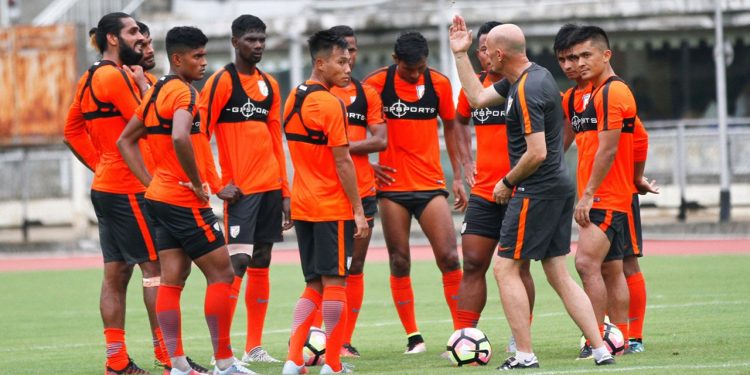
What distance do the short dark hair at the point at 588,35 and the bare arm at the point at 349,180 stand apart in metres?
2.05

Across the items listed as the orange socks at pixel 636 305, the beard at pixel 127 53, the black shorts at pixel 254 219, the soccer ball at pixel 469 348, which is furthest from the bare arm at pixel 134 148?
the orange socks at pixel 636 305

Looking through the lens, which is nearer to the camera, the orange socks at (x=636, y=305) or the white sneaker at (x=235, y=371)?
the white sneaker at (x=235, y=371)

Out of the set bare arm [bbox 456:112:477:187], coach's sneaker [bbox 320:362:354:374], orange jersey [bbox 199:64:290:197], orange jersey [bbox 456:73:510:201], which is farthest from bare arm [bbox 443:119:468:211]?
coach's sneaker [bbox 320:362:354:374]

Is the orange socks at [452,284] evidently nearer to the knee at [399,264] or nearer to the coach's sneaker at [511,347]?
the knee at [399,264]

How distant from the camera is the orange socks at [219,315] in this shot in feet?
30.9

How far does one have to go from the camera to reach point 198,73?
377 inches

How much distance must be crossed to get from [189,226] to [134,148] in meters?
0.86

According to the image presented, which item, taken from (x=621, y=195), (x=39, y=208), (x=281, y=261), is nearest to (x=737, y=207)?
(x=281, y=261)

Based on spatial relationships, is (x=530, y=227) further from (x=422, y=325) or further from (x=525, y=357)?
(x=422, y=325)

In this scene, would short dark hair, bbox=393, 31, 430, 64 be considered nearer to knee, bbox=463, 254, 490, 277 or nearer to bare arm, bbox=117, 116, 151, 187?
knee, bbox=463, 254, 490, 277

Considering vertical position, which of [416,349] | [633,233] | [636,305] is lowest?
[416,349]

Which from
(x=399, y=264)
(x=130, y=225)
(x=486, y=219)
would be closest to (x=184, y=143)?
(x=130, y=225)

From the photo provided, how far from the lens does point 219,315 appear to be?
31.1 ft

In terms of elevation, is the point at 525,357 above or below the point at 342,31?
below
